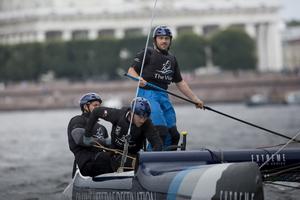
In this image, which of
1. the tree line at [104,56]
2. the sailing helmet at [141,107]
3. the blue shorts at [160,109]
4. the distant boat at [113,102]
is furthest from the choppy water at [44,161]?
the tree line at [104,56]

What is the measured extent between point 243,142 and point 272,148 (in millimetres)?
20248

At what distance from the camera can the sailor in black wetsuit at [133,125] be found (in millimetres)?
13805

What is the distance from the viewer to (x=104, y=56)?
11081cm

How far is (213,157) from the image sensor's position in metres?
13.2

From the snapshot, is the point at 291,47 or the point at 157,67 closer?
the point at 157,67

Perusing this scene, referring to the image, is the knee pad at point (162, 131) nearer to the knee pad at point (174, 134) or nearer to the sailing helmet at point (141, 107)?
the knee pad at point (174, 134)

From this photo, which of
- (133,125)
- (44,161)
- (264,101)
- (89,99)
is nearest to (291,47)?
(264,101)

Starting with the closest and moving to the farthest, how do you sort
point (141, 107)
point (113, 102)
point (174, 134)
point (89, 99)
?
point (141, 107) < point (89, 99) < point (174, 134) < point (113, 102)

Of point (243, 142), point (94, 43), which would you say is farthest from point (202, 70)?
point (243, 142)

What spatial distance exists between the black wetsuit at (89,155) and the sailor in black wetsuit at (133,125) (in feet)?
0.80

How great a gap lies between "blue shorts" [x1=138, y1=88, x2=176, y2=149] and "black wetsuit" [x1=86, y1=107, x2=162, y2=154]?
1181 mm

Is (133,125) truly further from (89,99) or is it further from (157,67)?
(157,67)

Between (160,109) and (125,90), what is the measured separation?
91642mm

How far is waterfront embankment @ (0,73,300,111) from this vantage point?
347 ft
